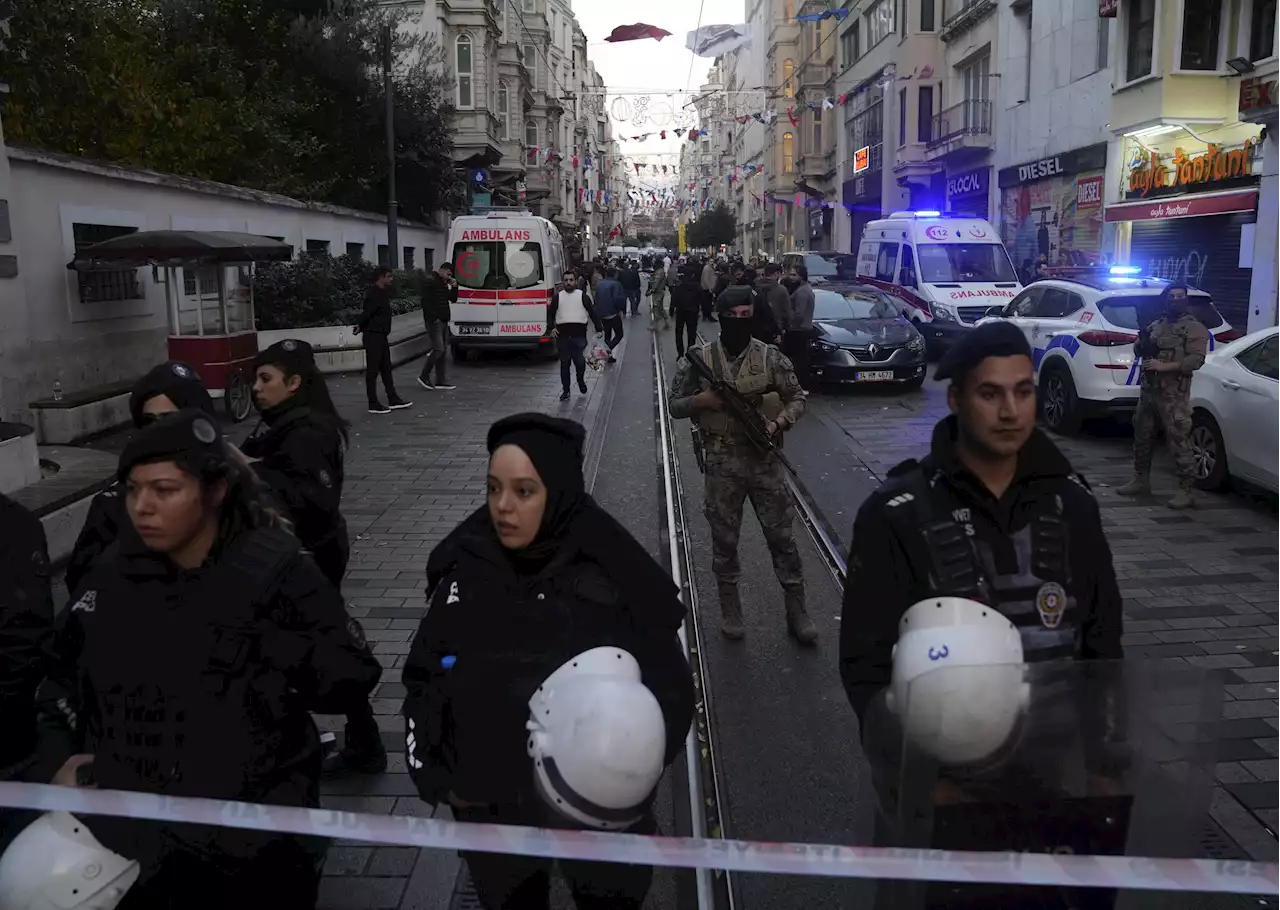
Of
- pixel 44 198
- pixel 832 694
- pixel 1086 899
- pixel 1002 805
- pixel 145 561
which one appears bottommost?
pixel 832 694

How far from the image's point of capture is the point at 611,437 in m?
12.2

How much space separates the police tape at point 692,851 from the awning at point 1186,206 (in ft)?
59.1

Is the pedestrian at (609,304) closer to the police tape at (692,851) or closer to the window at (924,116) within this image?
the police tape at (692,851)

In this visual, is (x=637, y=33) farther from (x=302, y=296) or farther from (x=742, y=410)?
(x=742, y=410)

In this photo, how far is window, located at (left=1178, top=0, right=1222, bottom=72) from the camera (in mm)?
18547

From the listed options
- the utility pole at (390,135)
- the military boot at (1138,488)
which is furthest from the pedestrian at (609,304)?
the military boot at (1138,488)

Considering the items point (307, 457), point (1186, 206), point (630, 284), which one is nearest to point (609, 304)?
point (1186, 206)

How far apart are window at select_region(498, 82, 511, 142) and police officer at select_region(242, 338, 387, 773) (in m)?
42.3

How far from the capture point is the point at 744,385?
225 inches

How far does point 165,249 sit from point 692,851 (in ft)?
39.1

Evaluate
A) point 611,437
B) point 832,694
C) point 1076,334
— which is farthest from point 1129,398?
point 832,694

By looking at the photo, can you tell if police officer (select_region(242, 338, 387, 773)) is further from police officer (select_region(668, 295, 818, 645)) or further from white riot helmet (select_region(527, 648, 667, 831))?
police officer (select_region(668, 295, 818, 645))

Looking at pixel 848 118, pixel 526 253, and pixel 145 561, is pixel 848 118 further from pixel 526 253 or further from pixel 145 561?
pixel 145 561

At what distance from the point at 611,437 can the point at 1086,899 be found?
10.3 metres
